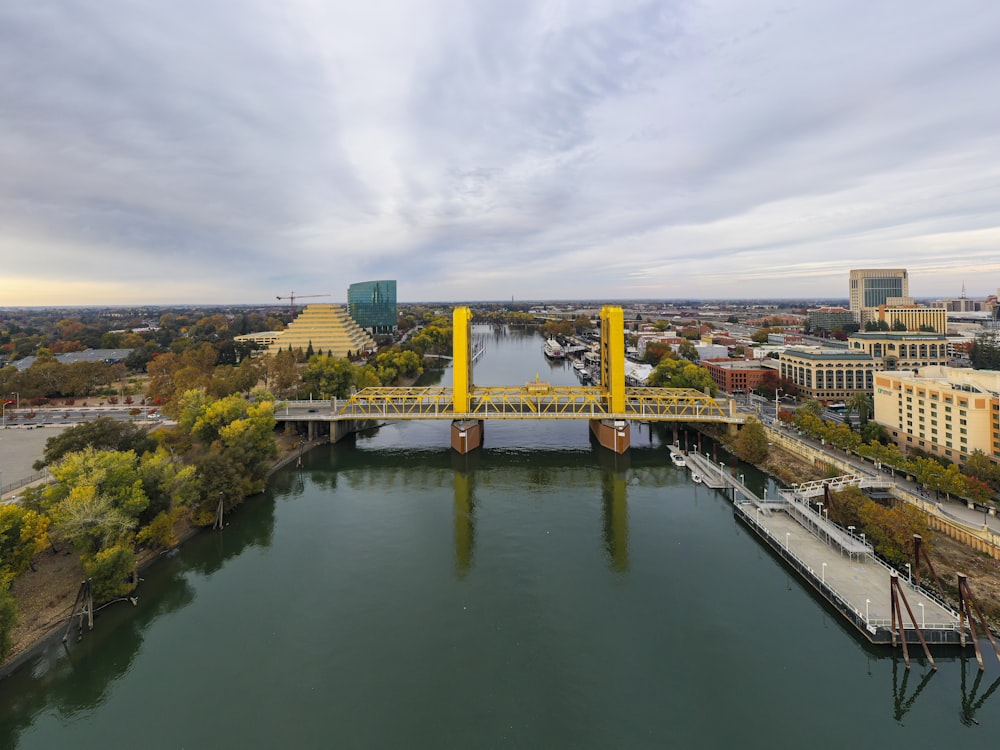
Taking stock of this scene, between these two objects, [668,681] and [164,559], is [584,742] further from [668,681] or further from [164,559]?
[164,559]

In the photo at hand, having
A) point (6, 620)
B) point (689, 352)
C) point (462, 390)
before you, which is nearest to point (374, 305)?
point (689, 352)

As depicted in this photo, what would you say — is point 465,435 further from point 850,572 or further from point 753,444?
point 850,572

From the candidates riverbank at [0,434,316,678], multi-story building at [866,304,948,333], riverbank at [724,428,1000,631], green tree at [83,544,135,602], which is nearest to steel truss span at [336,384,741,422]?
riverbank at [724,428,1000,631]

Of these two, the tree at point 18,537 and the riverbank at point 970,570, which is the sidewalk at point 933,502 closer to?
the riverbank at point 970,570

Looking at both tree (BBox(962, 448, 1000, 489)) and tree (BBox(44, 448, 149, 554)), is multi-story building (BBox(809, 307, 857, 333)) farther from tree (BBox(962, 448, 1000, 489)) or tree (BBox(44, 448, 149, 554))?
tree (BBox(44, 448, 149, 554))

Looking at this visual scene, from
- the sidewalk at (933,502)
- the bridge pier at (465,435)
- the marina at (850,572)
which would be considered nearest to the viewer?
the marina at (850,572)

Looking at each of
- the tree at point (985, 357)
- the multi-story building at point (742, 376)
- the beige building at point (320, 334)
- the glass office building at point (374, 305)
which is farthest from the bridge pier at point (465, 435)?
the glass office building at point (374, 305)
